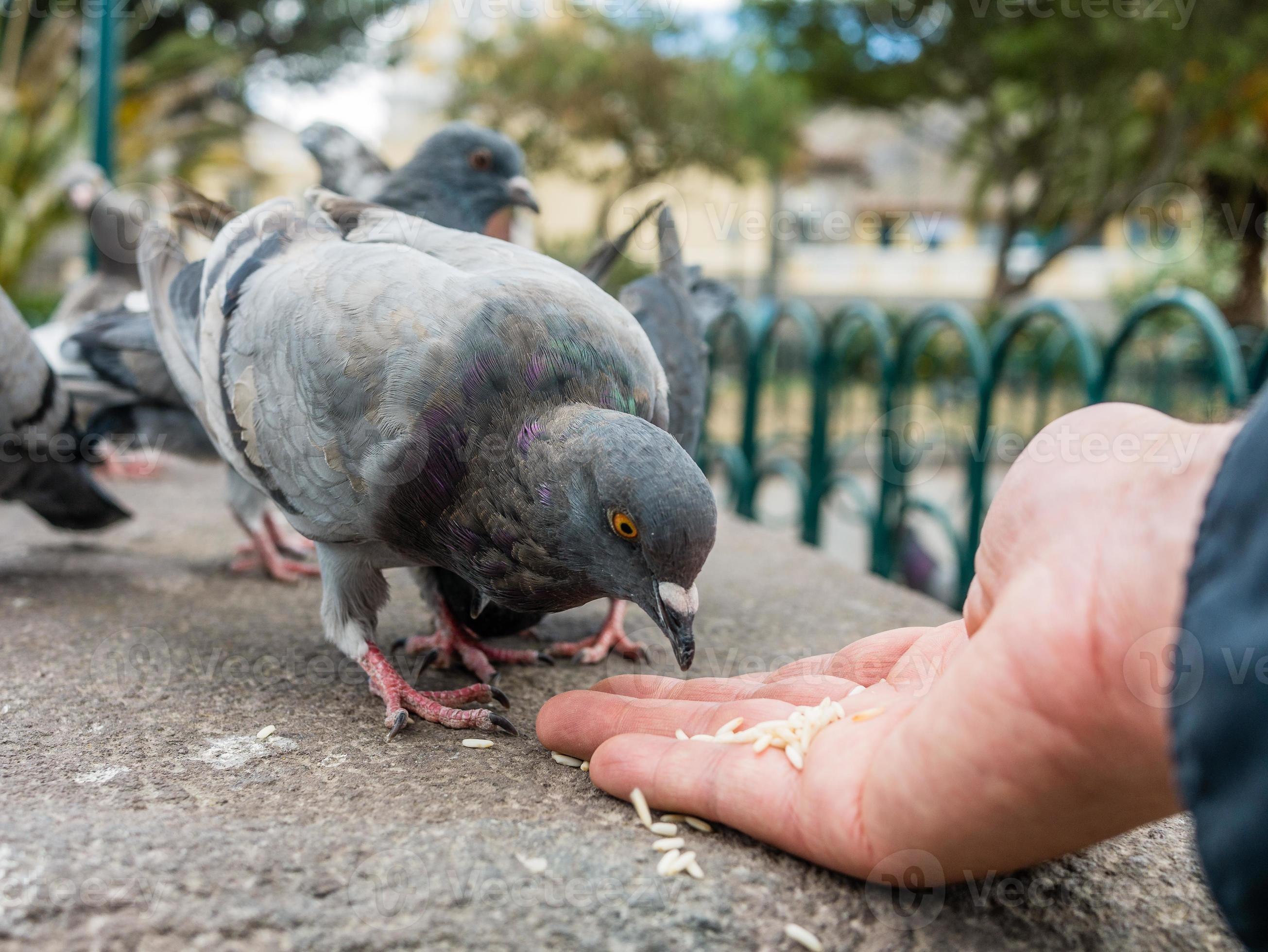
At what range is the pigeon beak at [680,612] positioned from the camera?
2.07 metres

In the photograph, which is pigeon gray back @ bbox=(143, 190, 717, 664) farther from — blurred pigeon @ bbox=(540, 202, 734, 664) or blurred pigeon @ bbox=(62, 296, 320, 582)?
blurred pigeon @ bbox=(62, 296, 320, 582)

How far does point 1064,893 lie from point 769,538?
342 centimetres

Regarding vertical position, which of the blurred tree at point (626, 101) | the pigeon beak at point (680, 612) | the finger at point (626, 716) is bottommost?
the finger at point (626, 716)

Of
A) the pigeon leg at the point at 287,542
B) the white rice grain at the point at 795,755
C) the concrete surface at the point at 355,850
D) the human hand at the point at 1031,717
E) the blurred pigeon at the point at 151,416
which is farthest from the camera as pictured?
the pigeon leg at the point at 287,542

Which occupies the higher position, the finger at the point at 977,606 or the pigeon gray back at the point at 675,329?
the pigeon gray back at the point at 675,329

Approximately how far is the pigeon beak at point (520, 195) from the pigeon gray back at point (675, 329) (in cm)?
128

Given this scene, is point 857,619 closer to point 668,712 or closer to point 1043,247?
point 668,712

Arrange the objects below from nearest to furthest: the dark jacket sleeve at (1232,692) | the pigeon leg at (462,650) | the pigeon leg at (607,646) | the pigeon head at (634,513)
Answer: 1. the dark jacket sleeve at (1232,692)
2. the pigeon head at (634,513)
3. the pigeon leg at (462,650)
4. the pigeon leg at (607,646)

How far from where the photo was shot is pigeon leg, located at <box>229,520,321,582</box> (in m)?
4.02

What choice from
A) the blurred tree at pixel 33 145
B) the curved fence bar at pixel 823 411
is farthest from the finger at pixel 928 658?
the blurred tree at pixel 33 145

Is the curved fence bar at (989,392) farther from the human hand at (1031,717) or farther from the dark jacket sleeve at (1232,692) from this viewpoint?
the dark jacket sleeve at (1232,692)

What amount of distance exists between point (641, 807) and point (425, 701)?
2.51ft

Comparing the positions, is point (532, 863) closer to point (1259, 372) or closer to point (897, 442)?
point (1259, 372)

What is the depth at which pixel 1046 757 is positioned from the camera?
1544 millimetres
